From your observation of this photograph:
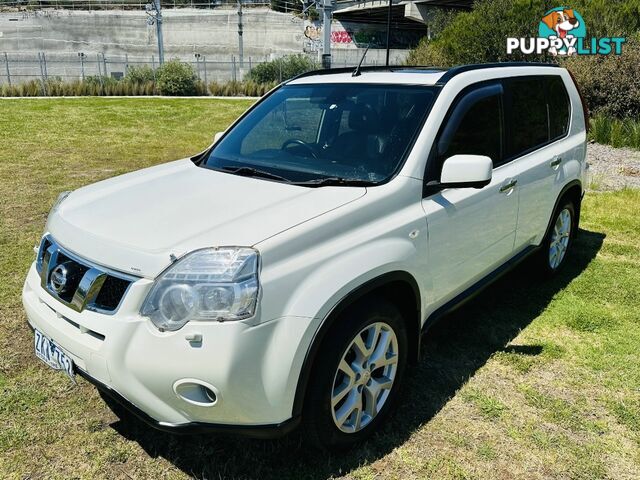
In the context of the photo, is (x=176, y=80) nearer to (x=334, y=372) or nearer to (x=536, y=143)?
(x=536, y=143)

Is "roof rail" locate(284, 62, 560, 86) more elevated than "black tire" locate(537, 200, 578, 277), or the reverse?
"roof rail" locate(284, 62, 560, 86)

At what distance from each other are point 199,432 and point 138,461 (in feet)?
2.25

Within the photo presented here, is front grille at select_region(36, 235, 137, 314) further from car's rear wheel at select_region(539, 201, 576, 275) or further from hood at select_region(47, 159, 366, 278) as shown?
car's rear wheel at select_region(539, 201, 576, 275)

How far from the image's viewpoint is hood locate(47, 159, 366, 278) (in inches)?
93.0

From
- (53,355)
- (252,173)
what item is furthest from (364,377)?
(53,355)

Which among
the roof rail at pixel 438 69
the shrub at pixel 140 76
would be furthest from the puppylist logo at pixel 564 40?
the shrub at pixel 140 76

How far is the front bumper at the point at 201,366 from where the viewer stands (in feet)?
7.19

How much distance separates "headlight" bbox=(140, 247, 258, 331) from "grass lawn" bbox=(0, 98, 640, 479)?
946mm

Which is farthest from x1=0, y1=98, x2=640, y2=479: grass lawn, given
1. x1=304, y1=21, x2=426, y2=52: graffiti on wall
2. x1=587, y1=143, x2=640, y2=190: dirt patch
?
x1=304, y1=21, x2=426, y2=52: graffiti on wall

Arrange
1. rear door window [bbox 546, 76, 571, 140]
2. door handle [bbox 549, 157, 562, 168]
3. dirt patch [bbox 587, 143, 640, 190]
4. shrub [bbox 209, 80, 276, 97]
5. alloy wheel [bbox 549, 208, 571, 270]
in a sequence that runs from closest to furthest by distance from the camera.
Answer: door handle [bbox 549, 157, 562, 168] < rear door window [bbox 546, 76, 571, 140] < alloy wheel [bbox 549, 208, 571, 270] < dirt patch [bbox 587, 143, 640, 190] < shrub [bbox 209, 80, 276, 97]

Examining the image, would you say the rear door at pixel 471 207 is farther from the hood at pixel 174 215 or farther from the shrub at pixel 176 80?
the shrub at pixel 176 80

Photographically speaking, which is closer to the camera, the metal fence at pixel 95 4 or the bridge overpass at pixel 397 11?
→ the bridge overpass at pixel 397 11

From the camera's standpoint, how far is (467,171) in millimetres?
2891

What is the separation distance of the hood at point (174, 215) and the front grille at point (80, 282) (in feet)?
0.13
